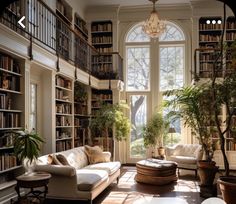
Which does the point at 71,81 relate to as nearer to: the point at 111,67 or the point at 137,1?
the point at 111,67

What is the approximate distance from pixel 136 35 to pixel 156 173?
18.3 feet

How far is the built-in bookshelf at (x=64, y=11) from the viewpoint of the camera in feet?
29.4

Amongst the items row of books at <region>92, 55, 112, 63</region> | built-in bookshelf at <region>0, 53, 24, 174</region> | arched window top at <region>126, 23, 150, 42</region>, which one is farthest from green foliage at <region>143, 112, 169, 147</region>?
built-in bookshelf at <region>0, 53, 24, 174</region>

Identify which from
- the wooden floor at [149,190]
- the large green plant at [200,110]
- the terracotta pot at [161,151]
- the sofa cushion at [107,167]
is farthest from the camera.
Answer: the terracotta pot at [161,151]

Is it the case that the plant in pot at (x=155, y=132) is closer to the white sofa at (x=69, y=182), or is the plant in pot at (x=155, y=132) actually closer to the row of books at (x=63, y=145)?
the row of books at (x=63, y=145)

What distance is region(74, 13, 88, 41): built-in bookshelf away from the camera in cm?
1027

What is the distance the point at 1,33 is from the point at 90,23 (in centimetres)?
678

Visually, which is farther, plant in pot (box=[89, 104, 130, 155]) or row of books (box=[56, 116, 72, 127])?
plant in pot (box=[89, 104, 130, 155])

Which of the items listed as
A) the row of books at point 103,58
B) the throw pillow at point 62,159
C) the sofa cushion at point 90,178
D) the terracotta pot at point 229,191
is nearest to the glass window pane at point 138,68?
the row of books at point 103,58

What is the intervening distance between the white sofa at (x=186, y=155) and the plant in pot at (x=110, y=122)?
150 cm

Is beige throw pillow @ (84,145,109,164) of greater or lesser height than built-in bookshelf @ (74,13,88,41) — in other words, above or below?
below

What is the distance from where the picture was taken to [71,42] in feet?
30.9

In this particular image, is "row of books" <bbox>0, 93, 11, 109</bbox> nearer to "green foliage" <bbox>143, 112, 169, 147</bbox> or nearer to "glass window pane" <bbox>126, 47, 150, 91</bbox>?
"green foliage" <bbox>143, 112, 169, 147</bbox>

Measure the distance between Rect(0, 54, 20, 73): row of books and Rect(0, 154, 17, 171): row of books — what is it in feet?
4.63
